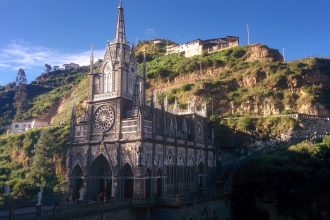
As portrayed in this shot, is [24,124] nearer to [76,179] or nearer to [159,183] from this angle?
[76,179]

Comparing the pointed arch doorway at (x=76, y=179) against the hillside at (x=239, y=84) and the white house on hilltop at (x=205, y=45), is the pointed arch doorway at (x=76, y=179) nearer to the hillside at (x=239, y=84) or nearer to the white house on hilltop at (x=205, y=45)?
the hillside at (x=239, y=84)

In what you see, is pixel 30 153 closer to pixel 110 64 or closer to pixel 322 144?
pixel 110 64

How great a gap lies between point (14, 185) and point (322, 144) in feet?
132

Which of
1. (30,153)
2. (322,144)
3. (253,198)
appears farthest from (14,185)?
(322,144)

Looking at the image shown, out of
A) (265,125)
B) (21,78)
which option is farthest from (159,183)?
(21,78)

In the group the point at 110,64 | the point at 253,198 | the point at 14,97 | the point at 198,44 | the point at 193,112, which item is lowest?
the point at 253,198

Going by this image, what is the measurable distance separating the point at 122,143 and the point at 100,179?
17.6ft

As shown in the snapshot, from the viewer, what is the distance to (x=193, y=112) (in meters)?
49.5

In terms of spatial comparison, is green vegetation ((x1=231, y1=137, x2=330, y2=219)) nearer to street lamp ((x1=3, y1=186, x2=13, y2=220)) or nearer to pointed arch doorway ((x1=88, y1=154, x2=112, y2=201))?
pointed arch doorway ((x1=88, y1=154, x2=112, y2=201))

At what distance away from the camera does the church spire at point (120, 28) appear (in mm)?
42500

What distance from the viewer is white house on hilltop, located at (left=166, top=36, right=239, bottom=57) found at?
96875 millimetres

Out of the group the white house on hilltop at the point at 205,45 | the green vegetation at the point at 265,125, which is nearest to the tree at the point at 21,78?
the white house on hilltop at the point at 205,45

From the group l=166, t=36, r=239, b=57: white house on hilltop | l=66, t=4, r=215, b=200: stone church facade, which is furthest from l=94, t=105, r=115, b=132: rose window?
l=166, t=36, r=239, b=57: white house on hilltop

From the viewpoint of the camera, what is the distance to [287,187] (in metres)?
39.9
